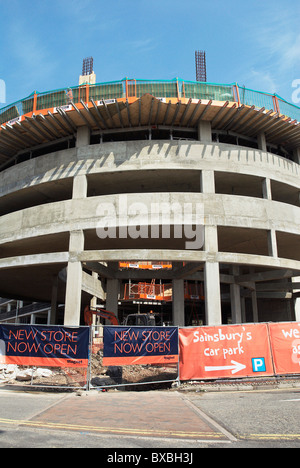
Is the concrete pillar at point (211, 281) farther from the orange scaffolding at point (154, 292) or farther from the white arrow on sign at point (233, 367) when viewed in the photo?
the orange scaffolding at point (154, 292)

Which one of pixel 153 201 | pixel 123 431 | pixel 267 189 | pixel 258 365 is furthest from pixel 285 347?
pixel 267 189

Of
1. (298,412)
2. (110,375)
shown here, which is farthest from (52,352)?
(298,412)

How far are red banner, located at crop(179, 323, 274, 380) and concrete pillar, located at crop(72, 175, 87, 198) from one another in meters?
11.0

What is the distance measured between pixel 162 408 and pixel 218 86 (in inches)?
703

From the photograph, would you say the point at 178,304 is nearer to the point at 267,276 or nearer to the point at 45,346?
the point at 267,276

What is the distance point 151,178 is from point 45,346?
508 inches

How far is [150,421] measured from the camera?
273 inches

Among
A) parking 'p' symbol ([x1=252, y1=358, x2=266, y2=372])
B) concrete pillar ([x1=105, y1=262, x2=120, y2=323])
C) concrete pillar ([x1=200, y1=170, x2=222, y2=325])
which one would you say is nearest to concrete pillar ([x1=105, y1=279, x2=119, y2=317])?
concrete pillar ([x1=105, y1=262, x2=120, y2=323])

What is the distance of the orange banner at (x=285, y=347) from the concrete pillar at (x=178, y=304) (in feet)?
35.1

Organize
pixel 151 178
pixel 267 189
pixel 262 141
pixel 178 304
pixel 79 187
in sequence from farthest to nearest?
1. pixel 178 304
2. pixel 262 141
3. pixel 151 178
4. pixel 267 189
5. pixel 79 187

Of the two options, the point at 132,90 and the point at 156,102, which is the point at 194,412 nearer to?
the point at 156,102

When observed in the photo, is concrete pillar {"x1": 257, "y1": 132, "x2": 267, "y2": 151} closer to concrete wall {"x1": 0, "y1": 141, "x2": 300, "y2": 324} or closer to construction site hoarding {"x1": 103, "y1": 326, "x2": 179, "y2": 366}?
concrete wall {"x1": 0, "y1": 141, "x2": 300, "y2": 324}

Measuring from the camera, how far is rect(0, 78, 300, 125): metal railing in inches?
797
